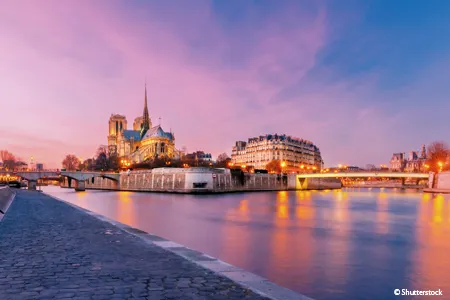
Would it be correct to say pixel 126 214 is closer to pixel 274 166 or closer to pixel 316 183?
pixel 316 183

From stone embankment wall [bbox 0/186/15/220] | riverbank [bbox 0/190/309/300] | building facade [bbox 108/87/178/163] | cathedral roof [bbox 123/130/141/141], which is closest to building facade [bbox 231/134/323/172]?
building facade [bbox 108/87/178/163]

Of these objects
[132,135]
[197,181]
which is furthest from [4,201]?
[132,135]

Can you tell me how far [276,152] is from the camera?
12912 centimetres

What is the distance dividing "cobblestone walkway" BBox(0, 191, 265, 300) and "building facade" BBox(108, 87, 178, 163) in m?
109

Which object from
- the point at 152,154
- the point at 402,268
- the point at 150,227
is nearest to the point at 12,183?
the point at 152,154

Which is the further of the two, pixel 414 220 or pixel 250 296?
pixel 414 220

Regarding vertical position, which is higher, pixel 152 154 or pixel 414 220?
pixel 152 154

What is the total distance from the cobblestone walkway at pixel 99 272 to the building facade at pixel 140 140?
358 ft

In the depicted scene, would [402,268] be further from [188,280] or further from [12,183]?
[12,183]

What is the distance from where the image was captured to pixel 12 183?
7762 cm

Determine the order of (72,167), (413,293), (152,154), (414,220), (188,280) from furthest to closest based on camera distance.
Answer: (72,167)
(152,154)
(414,220)
(413,293)
(188,280)

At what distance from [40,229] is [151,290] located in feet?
28.7

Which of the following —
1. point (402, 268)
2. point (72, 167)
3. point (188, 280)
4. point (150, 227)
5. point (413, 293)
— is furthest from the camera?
point (72, 167)

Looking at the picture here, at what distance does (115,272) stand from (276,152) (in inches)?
4876
